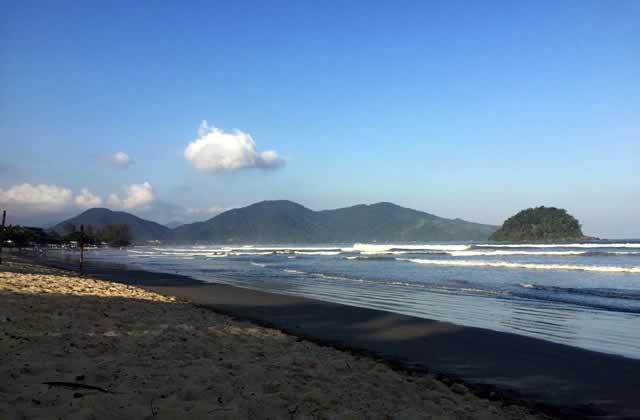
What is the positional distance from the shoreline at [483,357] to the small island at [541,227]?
128m

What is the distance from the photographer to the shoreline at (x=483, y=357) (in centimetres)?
586

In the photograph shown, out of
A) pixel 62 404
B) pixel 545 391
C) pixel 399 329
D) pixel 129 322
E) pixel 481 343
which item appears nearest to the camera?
pixel 62 404

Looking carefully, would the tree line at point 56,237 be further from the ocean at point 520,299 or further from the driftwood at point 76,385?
the driftwood at point 76,385

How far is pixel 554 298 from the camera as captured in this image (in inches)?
648

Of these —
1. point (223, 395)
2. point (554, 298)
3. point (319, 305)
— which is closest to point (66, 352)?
point (223, 395)

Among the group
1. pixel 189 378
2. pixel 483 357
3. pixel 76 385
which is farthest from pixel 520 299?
pixel 76 385

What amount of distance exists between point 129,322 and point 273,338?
105 inches

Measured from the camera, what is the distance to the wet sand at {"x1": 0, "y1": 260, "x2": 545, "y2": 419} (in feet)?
12.9

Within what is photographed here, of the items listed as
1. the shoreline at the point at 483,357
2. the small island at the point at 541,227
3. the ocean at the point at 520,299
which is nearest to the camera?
the shoreline at the point at 483,357

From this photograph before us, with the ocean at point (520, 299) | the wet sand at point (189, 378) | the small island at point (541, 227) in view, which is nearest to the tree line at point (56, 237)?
the ocean at point (520, 299)

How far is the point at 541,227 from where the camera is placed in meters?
130

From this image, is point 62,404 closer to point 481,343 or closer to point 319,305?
point 481,343

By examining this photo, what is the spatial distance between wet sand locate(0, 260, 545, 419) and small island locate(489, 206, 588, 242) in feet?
436

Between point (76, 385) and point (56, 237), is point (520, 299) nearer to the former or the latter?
point (76, 385)
